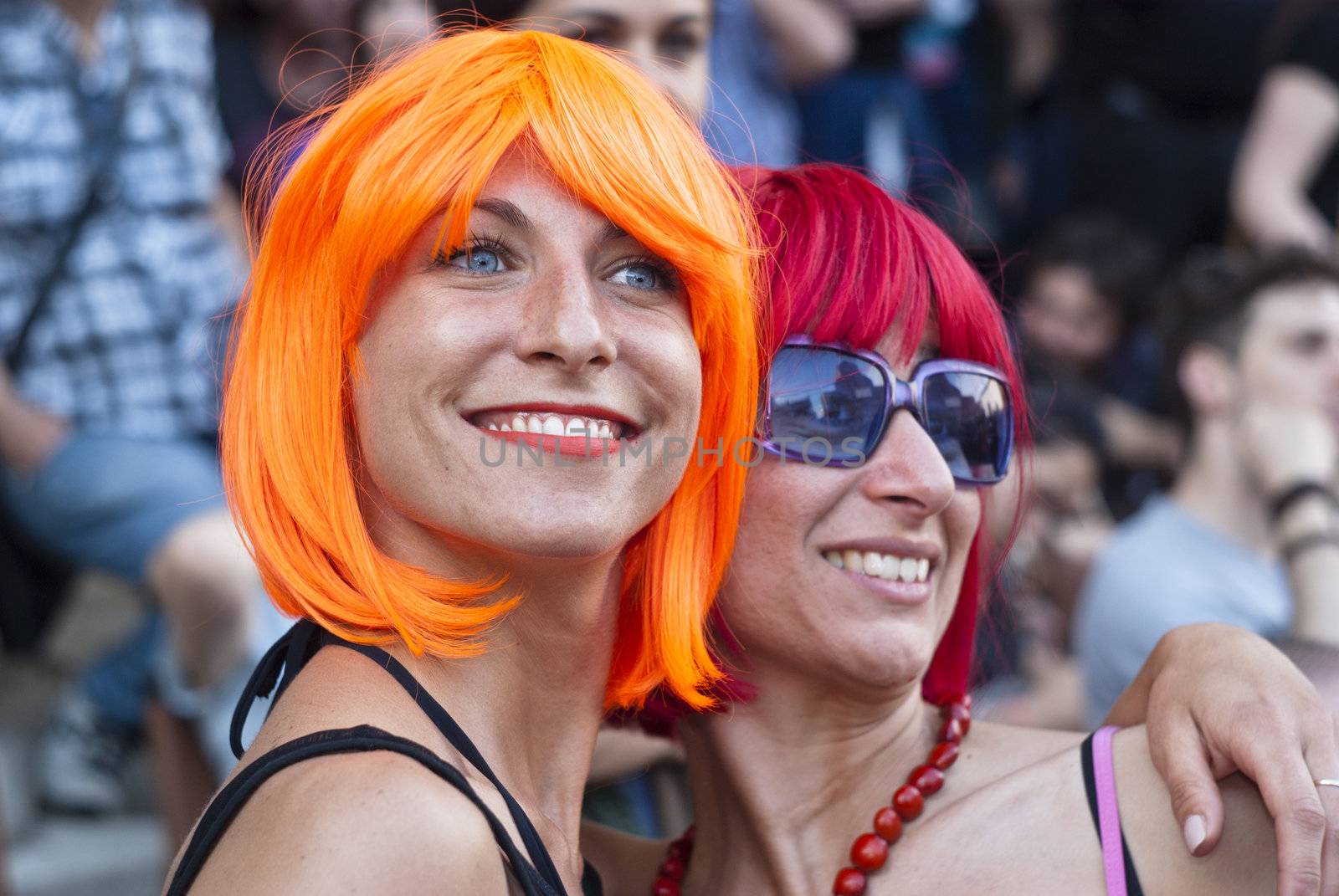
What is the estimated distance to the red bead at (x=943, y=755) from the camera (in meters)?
2.14

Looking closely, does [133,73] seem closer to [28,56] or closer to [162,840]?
[28,56]

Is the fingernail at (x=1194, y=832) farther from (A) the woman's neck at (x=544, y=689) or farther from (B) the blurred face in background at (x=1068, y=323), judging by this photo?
(B) the blurred face in background at (x=1068, y=323)

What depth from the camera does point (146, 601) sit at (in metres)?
3.79

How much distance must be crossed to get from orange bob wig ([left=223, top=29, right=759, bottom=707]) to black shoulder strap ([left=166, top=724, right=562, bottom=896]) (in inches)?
8.1

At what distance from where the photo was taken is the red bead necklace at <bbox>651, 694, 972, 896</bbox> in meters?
2.03

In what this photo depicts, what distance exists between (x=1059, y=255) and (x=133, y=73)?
3.53 metres

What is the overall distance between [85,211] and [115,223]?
0.09 metres

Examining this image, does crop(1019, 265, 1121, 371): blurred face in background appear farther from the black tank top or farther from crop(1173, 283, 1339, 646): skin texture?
the black tank top

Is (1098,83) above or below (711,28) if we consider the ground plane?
below

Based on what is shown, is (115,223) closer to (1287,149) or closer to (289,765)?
(289,765)

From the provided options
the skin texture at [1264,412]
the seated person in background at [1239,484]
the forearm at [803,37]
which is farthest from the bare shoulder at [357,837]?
the forearm at [803,37]

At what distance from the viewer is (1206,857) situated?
1.73 metres

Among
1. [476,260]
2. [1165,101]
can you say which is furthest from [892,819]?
[1165,101]

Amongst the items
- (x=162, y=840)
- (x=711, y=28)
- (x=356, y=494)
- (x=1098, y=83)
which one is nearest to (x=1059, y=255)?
(x=1098, y=83)
